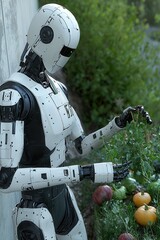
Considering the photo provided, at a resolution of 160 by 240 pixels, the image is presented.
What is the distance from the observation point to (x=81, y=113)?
6141mm

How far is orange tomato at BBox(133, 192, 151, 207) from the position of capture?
133 inches

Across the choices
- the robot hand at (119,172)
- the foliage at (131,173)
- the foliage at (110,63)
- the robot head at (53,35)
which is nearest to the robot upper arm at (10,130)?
the robot head at (53,35)

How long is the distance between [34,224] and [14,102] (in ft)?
2.03

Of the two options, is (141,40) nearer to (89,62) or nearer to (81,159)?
(89,62)

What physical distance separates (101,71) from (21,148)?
133 inches

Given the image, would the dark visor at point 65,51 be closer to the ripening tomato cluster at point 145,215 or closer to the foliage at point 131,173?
the foliage at point 131,173

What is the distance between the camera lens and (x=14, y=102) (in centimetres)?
247

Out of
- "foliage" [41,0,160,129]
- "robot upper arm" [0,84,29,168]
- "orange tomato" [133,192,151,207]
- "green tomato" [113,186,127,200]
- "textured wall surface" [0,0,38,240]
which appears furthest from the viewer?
"foliage" [41,0,160,129]

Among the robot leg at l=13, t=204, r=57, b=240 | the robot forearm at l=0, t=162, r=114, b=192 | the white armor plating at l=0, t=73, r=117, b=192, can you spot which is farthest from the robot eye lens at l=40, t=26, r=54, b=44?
the robot leg at l=13, t=204, r=57, b=240

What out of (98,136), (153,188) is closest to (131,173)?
(153,188)

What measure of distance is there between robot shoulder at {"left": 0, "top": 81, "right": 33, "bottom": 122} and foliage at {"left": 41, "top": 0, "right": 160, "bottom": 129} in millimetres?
3224

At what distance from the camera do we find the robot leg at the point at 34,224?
2.63 meters

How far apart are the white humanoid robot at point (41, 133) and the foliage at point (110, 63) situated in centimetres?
300

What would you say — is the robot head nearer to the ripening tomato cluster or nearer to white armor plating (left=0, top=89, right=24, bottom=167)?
white armor plating (left=0, top=89, right=24, bottom=167)
